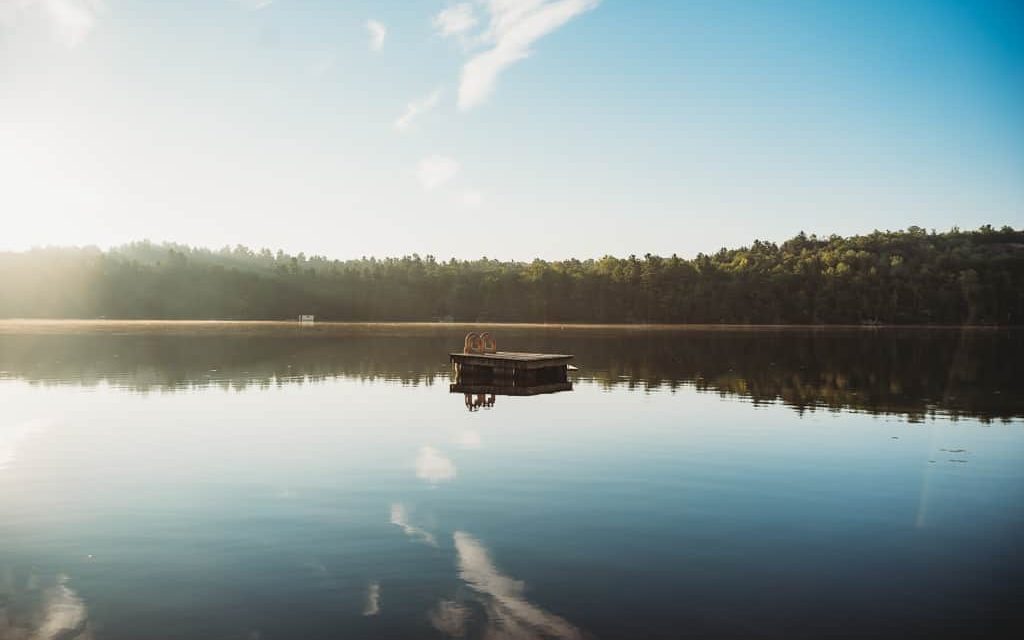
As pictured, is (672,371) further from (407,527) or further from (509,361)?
(407,527)

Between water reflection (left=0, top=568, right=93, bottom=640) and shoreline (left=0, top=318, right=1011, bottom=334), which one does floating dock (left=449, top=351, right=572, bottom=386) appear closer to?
water reflection (left=0, top=568, right=93, bottom=640)

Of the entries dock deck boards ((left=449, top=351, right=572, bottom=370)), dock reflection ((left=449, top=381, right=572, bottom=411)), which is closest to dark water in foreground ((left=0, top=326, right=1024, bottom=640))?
dock reflection ((left=449, top=381, right=572, bottom=411))

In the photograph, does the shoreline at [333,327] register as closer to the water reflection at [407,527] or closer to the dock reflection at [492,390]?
the dock reflection at [492,390]

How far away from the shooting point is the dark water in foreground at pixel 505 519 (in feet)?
32.1

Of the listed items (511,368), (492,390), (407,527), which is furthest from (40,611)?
(511,368)

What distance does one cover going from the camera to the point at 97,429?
2473 centimetres

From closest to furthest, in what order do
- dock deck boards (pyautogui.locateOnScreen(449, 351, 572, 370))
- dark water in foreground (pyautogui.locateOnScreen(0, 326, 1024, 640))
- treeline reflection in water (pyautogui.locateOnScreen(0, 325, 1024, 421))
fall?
1. dark water in foreground (pyautogui.locateOnScreen(0, 326, 1024, 640))
2. treeline reflection in water (pyautogui.locateOnScreen(0, 325, 1024, 421))
3. dock deck boards (pyautogui.locateOnScreen(449, 351, 572, 370))

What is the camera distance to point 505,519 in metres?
14.3

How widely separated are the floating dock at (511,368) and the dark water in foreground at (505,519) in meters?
8.84

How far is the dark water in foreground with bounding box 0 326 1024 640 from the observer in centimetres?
977

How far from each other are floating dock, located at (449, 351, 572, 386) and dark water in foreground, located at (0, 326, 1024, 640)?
884 centimetres

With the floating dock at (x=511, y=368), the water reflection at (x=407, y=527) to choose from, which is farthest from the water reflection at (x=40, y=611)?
the floating dock at (x=511, y=368)

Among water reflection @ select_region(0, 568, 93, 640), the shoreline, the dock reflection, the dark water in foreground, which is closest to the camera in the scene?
water reflection @ select_region(0, 568, 93, 640)

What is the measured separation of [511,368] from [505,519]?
27.4 m
